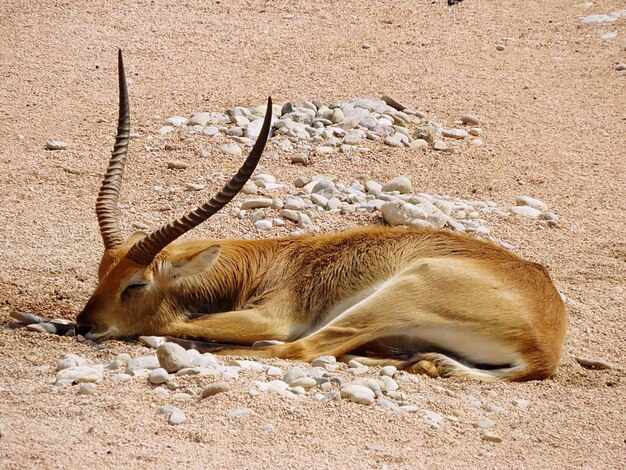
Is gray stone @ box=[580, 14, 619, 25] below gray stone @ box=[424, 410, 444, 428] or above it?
above

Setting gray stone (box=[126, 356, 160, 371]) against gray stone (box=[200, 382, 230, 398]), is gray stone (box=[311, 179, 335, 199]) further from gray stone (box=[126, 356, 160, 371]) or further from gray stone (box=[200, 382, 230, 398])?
gray stone (box=[200, 382, 230, 398])

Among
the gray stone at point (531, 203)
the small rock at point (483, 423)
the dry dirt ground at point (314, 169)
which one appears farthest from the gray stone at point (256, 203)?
the small rock at point (483, 423)

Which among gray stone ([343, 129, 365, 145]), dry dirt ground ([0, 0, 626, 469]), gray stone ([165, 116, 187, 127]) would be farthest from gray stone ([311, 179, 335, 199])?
gray stone ([165, 116, 187, 127])

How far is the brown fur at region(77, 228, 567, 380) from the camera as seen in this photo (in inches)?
293

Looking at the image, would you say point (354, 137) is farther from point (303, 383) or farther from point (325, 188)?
point (303, 383)

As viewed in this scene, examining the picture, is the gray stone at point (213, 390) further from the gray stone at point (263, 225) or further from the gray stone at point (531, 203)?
the gray stone at point (531, 203)

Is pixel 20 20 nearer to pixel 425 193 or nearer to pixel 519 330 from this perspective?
pixel 425 193

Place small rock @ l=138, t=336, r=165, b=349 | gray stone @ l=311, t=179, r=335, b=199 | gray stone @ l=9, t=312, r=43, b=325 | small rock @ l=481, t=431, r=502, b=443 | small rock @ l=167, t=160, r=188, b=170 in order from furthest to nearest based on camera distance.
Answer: small rock @ l=167, t=160, r=188, b=170 < gray stone @ l=311, t=179, r=335, b=199 < gray stone @ l=9, t=312, r=43, b=325 < small rock @ l=138, t=336, r=165, b=349 < small rock @ l=481, t=431, r=502, b=443

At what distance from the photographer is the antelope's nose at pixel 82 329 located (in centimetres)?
773

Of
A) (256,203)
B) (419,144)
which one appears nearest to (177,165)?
(256,203)

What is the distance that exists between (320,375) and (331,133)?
6033mm

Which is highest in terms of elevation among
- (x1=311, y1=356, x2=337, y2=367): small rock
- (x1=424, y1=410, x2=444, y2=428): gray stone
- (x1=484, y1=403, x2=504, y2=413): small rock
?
(x1=424, y1=410, x2=444, y2=428): gray stone

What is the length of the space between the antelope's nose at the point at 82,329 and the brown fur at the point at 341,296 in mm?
31

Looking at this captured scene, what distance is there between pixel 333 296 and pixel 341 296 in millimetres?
68
